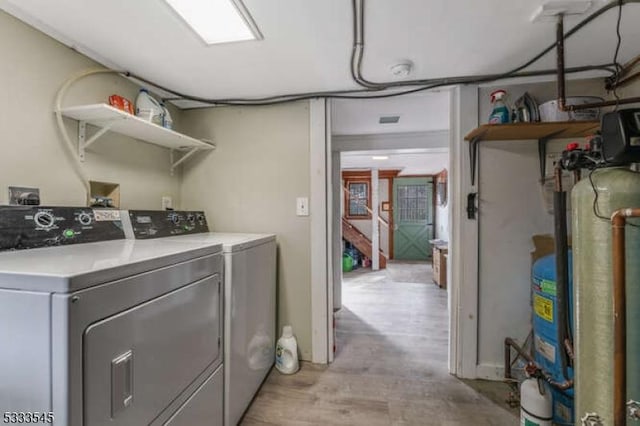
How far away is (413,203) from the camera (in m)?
7.58

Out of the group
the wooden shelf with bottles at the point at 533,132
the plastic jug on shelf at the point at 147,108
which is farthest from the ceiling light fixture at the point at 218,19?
the wooden shelf with bottles at the point at 533,132

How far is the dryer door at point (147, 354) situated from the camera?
776 millimetres

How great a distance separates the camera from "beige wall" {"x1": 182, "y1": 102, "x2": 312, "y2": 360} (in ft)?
7.05

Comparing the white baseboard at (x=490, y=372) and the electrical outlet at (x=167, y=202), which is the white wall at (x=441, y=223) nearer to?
the white baseboard at (x=490, y=372)

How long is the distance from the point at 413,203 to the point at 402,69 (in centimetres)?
625

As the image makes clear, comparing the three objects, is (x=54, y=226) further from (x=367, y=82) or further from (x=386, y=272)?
(x=386, y=272)

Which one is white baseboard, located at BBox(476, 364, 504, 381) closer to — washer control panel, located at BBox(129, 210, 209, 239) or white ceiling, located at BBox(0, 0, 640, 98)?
white ceiling, located at BBox(0, 0, 640, 98)

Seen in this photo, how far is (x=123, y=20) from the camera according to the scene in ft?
4.22

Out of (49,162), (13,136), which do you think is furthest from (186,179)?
(13,136)

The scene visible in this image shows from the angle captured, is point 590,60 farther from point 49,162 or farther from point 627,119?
point 49,162

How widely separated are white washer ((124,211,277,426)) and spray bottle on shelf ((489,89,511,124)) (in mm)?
1606

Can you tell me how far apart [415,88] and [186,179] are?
73.5 inches

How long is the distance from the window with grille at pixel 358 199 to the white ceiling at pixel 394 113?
435 cm

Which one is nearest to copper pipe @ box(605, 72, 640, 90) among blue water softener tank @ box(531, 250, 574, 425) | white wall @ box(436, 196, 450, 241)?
blue water softener tank @ box(531, 250, 574, 425)
